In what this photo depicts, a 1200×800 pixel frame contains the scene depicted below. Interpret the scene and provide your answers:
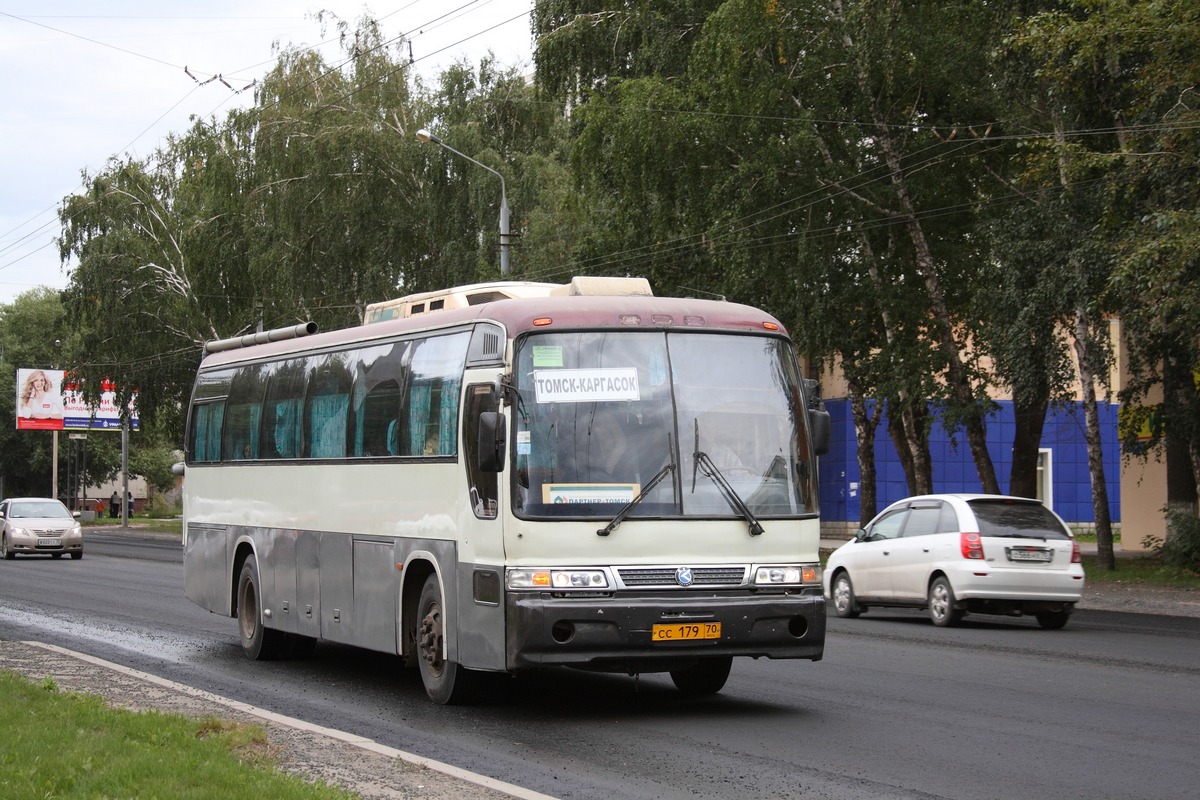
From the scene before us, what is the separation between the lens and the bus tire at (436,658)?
1209 centimetres

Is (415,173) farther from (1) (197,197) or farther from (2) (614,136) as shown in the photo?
(2) (614,136)

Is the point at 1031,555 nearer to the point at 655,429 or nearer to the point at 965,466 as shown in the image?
the point at 655,429

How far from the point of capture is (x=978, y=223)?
3173cm

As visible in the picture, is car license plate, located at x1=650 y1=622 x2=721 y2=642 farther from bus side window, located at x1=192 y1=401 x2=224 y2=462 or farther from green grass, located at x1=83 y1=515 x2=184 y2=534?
green grass, located at x1=83 y1=515 x2=184 y2=534

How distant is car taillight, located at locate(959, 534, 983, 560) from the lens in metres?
19.5

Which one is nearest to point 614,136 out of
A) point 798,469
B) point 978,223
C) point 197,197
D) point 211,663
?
point 978,223

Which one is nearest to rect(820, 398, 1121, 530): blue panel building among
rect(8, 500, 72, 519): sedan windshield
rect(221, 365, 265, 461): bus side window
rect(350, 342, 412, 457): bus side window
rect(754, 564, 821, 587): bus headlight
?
rect(8, 500, 72, 519): sedan windshield

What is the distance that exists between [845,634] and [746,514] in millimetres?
7786

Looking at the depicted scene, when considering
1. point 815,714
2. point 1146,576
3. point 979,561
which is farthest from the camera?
point 1146,576

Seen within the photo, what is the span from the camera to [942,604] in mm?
20031

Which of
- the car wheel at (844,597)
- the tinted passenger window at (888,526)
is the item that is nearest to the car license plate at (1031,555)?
the tinted passenger window at (888,526)

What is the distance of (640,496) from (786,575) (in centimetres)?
127

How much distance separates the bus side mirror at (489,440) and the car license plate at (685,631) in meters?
1.57

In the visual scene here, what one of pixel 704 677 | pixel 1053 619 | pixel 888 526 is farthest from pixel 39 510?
pixel 704 677
